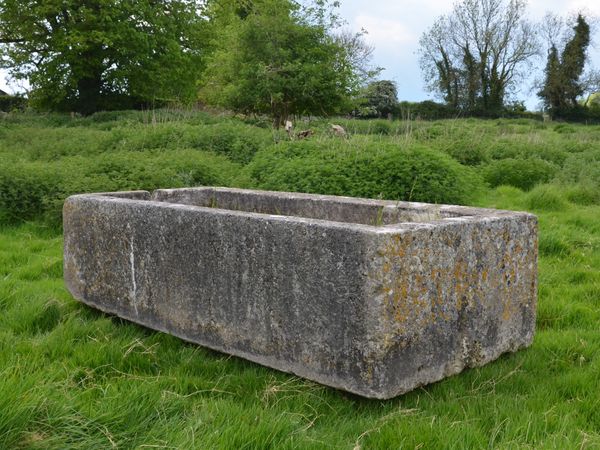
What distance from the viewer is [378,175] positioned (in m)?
9.08

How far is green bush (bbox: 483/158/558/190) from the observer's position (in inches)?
486

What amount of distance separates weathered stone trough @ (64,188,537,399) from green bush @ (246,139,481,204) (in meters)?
4.08

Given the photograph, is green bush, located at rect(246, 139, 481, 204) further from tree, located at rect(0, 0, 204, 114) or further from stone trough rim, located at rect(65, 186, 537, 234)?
tree, located at rect(0, 0, 204, 114)

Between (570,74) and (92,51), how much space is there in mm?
28818

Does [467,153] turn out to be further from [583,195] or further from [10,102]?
[10,102]

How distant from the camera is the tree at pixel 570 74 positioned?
42.1m

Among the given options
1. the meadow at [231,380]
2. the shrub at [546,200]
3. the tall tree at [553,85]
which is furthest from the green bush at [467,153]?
the tall tree at [553,85]

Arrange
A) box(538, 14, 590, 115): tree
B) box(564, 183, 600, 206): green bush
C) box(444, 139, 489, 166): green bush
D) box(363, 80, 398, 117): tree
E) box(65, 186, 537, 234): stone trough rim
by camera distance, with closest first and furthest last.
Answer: box(65, 186, 537, 234): stone trough rim → box(564, 183, 600, 206): green bush → box(444, 139, 489, 166): green bush → box(363, 80, 398, 117): tree → box(538, 14, 590, 115): tree

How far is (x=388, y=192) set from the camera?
8.94 m

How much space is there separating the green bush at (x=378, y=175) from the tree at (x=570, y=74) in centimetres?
3576

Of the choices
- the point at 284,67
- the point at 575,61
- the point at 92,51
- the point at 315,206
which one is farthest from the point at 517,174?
the point at 575,61

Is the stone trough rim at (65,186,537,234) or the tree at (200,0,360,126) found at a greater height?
the tree at (200,0,360,126)

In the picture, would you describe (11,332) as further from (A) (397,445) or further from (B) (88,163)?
(B) (88,163)

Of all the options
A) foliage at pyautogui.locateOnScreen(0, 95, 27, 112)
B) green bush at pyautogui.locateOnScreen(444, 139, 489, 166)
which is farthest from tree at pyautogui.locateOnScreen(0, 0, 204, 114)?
green bush at pyautogui.locateOnScreen(444, 139, 489, 166)
